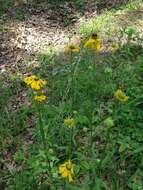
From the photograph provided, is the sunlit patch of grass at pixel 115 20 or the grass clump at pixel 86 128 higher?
the sunlit patch of grass at pixel 115 20

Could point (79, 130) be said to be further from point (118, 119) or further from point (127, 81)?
point (127, 81)

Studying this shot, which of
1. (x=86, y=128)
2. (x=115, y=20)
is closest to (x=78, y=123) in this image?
(x=86, y=128)

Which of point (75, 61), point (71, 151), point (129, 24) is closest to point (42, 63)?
point (75, 61)

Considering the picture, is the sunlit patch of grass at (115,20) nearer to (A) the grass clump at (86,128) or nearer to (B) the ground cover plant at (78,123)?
(B) the ground cover plant at (78,123)

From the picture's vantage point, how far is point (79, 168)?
3.48 m

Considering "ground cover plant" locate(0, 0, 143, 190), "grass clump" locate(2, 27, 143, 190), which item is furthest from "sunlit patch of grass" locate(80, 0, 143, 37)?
"grass clump" locate(2, 27, 143, 190)

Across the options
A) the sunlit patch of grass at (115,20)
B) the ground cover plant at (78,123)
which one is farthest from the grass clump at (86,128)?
the sunlit patch of grass at (115,20)

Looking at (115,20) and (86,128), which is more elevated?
(115,20)

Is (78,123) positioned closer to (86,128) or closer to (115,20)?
(86,128)

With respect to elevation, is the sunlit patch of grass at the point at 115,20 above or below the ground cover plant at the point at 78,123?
above

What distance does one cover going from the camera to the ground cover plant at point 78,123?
3.45 metres

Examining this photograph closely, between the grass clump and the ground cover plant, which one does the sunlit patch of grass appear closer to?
the ground cover plant

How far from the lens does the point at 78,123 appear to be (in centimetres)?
413

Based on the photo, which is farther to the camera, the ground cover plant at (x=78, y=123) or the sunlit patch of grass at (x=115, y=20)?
the sunlit patch of grass at (x=115, y=20)
